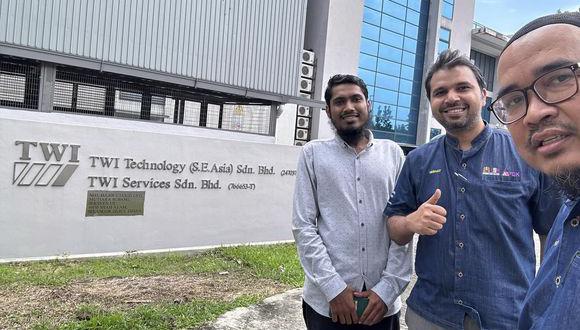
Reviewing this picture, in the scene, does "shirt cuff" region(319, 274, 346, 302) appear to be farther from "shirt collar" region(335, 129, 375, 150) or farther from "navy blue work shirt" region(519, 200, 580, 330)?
"navy blue work shirt" region(519, 200, 580, 330)

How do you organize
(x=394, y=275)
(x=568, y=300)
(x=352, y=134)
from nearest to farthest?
1. (x=568, y=300)
2. (x=394, y=275)
3. (x=352, y=134)

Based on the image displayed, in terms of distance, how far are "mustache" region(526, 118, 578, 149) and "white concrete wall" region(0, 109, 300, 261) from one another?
6428 millimetres

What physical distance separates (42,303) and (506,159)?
4.38 metres

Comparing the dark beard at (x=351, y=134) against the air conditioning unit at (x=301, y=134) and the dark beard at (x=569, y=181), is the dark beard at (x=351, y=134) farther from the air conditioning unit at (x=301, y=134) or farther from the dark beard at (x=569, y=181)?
the air conditioning unit at (x=301, y=134)

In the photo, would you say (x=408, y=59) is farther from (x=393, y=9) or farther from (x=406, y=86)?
(x=393, y=9)

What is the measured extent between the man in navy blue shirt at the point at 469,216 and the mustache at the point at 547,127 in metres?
0.73

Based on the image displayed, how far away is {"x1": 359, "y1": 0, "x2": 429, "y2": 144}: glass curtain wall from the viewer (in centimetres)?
2142

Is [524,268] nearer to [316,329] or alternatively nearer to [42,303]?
[316,329]

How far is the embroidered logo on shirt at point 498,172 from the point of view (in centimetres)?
166

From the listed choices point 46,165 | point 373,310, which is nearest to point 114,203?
point 46,165

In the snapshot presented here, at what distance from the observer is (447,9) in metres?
26.5

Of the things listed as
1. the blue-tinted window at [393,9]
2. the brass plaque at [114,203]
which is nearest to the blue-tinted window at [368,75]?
the blue-tinted window at [393,9]

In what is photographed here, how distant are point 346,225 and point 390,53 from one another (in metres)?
21.9

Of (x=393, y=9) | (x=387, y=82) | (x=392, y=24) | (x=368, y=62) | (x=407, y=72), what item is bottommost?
(x=387, y=82)
